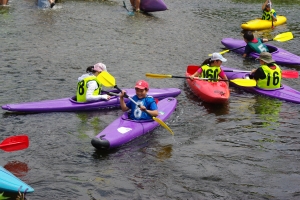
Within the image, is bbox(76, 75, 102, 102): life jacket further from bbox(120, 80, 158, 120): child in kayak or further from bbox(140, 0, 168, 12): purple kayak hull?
bbox(140, 0, 168, 12): purple kayak hull

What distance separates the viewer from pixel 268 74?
396 inches

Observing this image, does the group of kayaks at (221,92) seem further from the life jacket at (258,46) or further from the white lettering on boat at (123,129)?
the life jacket at (258,46)

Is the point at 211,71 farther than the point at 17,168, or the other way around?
the point at 211,71

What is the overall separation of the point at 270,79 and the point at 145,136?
3468mm

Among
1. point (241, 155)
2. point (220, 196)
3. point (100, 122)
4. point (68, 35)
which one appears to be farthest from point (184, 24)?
point (220, 196)

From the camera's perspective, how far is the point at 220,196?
6410 mm

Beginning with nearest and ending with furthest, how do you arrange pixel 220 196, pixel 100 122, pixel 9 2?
pixel 220 196 → pixel 100 122 → pixel 9 2

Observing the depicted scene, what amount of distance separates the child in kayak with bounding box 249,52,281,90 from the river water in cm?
35

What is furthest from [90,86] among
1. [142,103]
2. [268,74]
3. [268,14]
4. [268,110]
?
[268,14]

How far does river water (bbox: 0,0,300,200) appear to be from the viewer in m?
6.66

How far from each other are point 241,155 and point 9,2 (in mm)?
14689

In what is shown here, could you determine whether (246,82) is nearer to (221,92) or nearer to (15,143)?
(221,92)

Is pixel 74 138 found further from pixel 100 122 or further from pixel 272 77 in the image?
pixel 272 77

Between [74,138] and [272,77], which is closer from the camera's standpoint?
[74,138]
